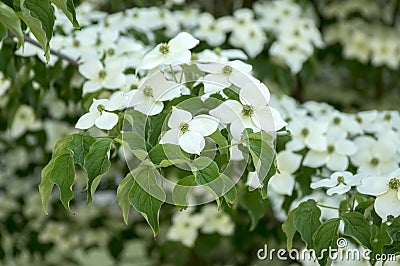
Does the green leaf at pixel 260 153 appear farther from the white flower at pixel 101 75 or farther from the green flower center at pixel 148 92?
the white flower at pixel 101 75

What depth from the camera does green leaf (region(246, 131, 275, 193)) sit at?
0.97m

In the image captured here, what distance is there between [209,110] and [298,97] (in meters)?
1.48

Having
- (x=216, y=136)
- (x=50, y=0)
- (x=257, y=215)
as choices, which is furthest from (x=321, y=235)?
(x=50, y=0)

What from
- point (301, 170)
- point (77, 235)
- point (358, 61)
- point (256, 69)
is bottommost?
point (77, 235)

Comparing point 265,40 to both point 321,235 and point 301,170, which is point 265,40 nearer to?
point 301,170

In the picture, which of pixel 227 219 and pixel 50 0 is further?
pixel 227 219

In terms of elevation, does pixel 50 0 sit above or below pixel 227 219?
above

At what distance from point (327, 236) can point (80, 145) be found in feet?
1.23

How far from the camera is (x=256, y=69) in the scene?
1.88 metres

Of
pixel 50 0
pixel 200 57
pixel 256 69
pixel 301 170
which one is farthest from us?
pixel 256 69

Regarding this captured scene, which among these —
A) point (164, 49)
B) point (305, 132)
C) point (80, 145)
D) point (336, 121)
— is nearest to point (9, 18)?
point (80, 145)

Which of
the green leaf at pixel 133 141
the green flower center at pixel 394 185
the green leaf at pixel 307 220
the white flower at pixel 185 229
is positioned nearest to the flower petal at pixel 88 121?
the green leaf at pixel 133 141

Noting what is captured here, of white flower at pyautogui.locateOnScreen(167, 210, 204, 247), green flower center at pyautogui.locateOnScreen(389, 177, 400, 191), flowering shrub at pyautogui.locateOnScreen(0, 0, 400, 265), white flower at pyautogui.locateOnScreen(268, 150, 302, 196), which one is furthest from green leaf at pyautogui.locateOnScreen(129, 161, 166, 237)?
white flower at pyautogui.locateOnScreen(167, 210, 204, 247)

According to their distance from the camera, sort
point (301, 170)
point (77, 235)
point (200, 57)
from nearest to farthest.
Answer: point (200, 57) → point (301, 170) → point (77, 235)
